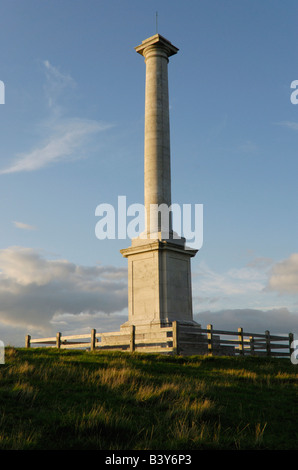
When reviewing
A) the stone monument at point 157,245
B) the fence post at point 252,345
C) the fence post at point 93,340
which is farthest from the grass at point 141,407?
the stone monument at point 157,245

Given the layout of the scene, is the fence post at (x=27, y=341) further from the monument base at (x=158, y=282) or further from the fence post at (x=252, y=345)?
the fence post at (x=252, y=345)

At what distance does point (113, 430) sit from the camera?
9438 millimetres

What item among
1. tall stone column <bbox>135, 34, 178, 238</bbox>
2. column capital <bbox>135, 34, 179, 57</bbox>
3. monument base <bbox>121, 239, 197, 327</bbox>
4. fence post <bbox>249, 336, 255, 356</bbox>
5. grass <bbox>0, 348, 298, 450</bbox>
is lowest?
grass <bbox>0, 348, 298, 450</bbox>

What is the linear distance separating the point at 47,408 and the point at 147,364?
761 cm

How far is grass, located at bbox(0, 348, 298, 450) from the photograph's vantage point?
905 centimetres

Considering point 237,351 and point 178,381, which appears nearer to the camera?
point 178,381

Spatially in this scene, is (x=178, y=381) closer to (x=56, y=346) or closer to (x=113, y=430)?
(x=113, y=430)

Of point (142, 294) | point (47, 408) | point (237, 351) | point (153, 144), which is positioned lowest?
point (47, 408)

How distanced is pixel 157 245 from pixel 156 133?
6944 millimetres

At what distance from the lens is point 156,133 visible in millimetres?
28812

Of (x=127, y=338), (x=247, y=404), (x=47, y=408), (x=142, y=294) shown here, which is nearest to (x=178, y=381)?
(x=247, y=404)

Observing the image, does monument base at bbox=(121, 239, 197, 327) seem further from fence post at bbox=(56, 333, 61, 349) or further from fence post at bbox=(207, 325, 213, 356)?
fence post at bbox=(56, 333, 61, 349)

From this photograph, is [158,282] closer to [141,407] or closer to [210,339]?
[210,339]

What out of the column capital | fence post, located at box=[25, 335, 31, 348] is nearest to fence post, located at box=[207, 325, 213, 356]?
fence post, located at box=[25, 335, 31, 348]
